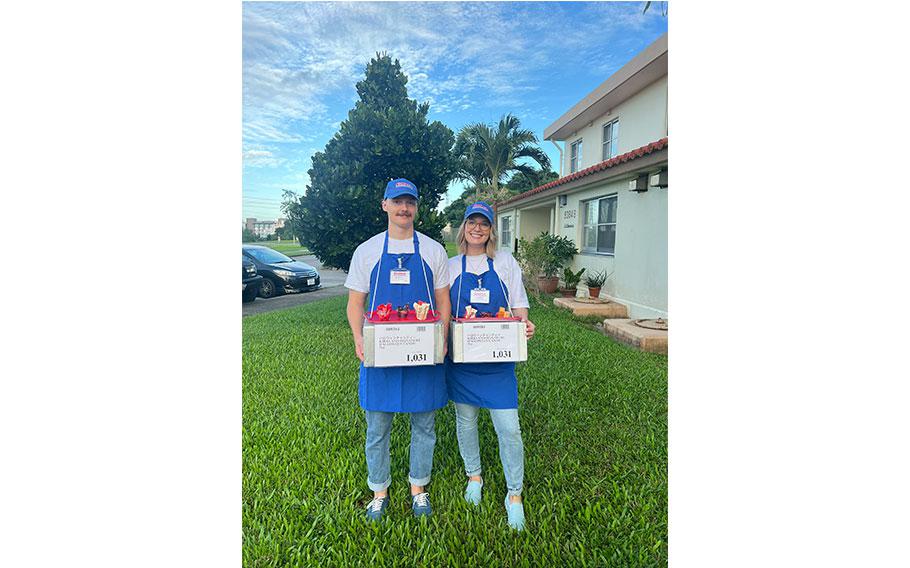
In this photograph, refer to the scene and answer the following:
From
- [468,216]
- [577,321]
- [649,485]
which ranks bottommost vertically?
[649,485]

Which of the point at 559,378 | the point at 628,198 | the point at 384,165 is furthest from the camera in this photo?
the point at 559,378

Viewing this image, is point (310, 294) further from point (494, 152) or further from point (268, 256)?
point (494, 152)

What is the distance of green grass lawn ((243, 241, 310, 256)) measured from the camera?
175cm

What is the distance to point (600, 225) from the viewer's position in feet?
7.35

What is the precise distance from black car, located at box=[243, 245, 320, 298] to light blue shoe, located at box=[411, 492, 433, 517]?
3.32 feet

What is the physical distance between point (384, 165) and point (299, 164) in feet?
1.19

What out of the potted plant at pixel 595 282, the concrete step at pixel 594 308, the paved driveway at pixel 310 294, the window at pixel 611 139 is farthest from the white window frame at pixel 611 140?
the paved driveway at pixel 310 294

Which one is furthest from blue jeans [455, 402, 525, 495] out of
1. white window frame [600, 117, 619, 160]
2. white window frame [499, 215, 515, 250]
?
white window frame [600, 117, 619, 160]

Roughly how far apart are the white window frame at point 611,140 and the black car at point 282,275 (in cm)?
151

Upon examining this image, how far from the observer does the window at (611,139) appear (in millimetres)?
1951

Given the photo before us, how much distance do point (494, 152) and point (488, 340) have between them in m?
0.84
